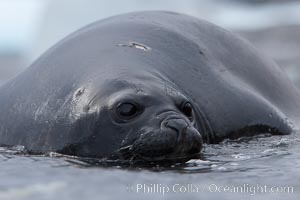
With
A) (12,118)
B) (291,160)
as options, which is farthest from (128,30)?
(291,160)

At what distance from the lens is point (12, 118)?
550cm

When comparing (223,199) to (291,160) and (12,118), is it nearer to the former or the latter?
(291,160)

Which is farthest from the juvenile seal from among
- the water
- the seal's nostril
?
the water

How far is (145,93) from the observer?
481cm

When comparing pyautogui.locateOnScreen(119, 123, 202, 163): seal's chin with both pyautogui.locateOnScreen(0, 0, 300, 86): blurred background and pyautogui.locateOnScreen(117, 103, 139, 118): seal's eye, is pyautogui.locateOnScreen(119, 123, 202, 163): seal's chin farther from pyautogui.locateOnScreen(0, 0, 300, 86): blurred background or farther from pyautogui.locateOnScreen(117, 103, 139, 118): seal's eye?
pyautogui.locateOnScreen(0, 0, 300, 86): blurred background

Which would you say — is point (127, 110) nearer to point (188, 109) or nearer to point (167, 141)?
point (167, 141)

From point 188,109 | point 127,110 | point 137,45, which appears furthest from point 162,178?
point 137,45

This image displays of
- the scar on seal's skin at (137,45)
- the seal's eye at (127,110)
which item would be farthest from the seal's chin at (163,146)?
the scar on seal's skin at (137,45)

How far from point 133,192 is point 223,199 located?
0.38 m

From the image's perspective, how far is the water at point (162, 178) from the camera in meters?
4.08

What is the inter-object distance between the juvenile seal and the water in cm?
15

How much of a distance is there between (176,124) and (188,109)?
26 centimetres

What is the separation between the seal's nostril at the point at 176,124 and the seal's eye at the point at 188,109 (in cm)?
19

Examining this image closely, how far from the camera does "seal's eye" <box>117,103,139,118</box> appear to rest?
15.6 ft
